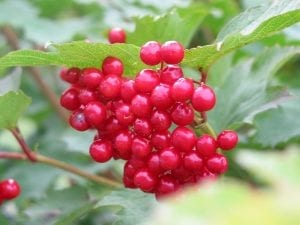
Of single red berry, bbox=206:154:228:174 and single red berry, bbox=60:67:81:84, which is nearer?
single red berry, bbox=206:154:228:174

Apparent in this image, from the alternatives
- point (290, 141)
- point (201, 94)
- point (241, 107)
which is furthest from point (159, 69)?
point (290, 141)

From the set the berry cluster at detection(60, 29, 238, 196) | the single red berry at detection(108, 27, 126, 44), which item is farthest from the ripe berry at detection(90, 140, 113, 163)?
the single red berry at detection(108, 27, 126, 44)

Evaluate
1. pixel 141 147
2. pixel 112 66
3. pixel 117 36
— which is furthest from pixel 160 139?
pixel 117 36

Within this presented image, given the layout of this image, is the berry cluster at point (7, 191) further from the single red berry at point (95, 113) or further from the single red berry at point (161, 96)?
the single red berry at point (161, 96)

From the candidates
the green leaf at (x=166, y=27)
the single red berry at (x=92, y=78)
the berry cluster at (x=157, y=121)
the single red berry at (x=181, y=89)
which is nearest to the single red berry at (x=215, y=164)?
the berry cluster at (x=157, y=121)

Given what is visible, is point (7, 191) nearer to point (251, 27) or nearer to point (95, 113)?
point (95, 113)

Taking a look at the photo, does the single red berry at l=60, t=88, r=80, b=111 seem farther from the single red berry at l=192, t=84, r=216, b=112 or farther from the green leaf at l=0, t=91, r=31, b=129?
the single red berry at l=192, t=84, r=216, b=112
